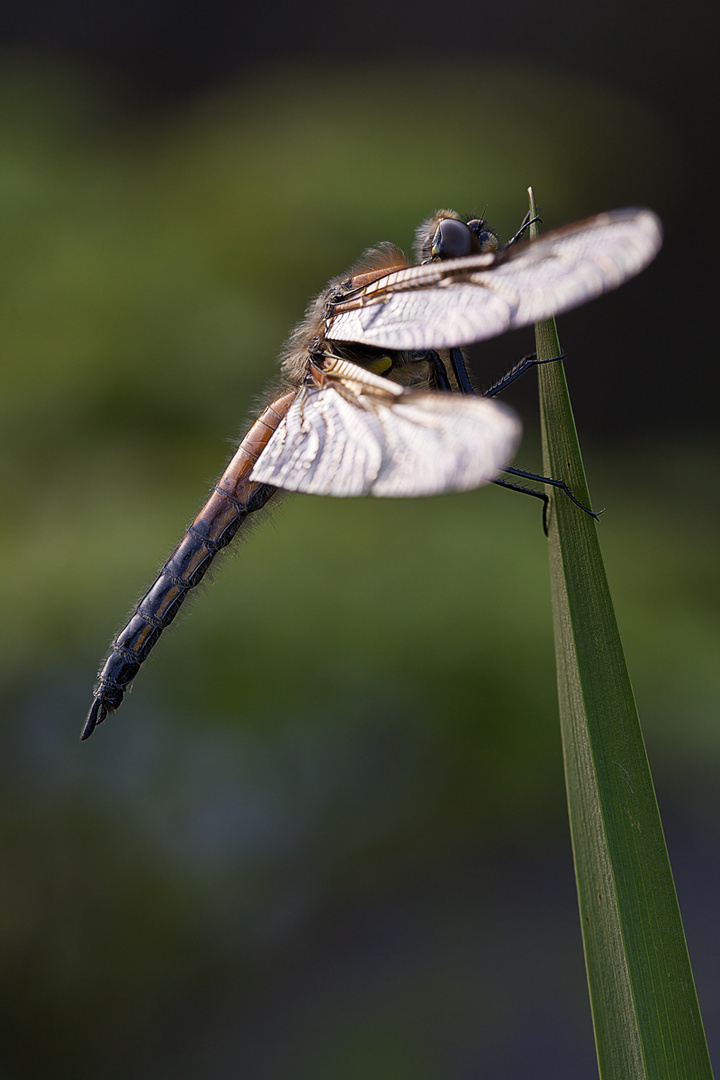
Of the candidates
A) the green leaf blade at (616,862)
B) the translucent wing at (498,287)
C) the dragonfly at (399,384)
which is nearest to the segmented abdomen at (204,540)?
the dragonfly at (399,384)

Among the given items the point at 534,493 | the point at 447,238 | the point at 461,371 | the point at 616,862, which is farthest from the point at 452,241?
the point at 616,862

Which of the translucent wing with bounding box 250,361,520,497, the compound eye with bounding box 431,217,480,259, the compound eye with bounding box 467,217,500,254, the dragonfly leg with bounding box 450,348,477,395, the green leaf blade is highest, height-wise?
the compound eye with bounding box 467,217,500,254

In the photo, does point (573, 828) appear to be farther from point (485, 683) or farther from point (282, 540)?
point (282, 540)

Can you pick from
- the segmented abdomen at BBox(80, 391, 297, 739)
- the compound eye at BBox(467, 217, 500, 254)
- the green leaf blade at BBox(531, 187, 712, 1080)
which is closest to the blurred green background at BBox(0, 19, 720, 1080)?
the segmented abdomen at BBox(80, 391, 297, 739)

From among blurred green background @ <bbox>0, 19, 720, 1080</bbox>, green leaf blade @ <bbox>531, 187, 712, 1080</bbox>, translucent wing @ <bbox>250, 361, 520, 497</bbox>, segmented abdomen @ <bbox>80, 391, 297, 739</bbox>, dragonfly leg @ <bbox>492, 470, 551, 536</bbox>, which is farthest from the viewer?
blurred green background @ <bbox>0, 19, 720, 1080</bbox>

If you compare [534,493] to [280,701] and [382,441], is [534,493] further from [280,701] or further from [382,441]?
[280,701]

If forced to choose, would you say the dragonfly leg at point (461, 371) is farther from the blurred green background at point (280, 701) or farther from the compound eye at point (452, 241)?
the blurred green background at point (280, 701)

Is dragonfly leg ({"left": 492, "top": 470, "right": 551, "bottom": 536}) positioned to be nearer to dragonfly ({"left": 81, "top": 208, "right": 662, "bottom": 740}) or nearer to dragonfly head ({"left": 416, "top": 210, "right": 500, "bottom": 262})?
dragonfly ({"left": 81, "top": 208, "right": 662, "bottom": 740})
